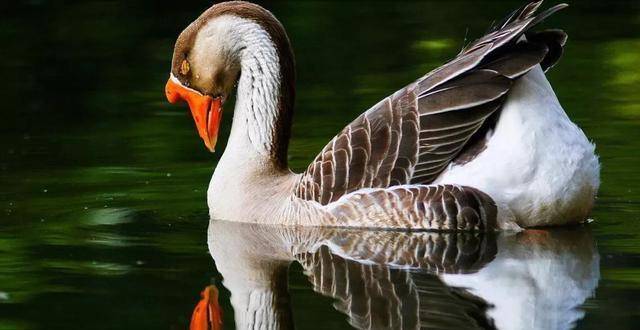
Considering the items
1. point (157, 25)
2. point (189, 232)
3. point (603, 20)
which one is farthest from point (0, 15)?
point (189, 232)

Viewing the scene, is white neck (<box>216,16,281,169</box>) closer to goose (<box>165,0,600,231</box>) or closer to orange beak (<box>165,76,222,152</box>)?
goose (<box>165,0,600,231</box>)

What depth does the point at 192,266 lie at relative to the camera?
32.0 feet

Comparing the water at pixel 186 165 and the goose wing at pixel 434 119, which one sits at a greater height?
the goose wing at pixel 434 119

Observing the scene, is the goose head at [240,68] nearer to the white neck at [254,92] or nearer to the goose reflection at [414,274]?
the white neck at [254,92]

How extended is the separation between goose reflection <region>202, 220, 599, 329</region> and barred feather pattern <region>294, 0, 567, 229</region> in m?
0.25

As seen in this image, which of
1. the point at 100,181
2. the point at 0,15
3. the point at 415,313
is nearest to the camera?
the point at 415,313

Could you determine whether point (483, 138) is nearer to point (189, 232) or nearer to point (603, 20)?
point (189, 232)

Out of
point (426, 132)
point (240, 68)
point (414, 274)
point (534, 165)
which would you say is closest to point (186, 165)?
point (240, 68)

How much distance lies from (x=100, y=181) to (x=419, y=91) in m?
3.23

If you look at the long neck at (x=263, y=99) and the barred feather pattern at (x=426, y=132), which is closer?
the barred feather pattern at (x=426, y=132)

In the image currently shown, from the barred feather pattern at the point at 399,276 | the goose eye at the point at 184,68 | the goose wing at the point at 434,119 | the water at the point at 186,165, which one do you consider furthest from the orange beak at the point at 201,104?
the barred feather pattern at the point at 399,276

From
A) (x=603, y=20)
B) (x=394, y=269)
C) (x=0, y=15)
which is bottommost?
(x=0, y=15)

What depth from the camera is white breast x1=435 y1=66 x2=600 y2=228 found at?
1024 cm

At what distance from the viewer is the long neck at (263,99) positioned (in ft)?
37.3
